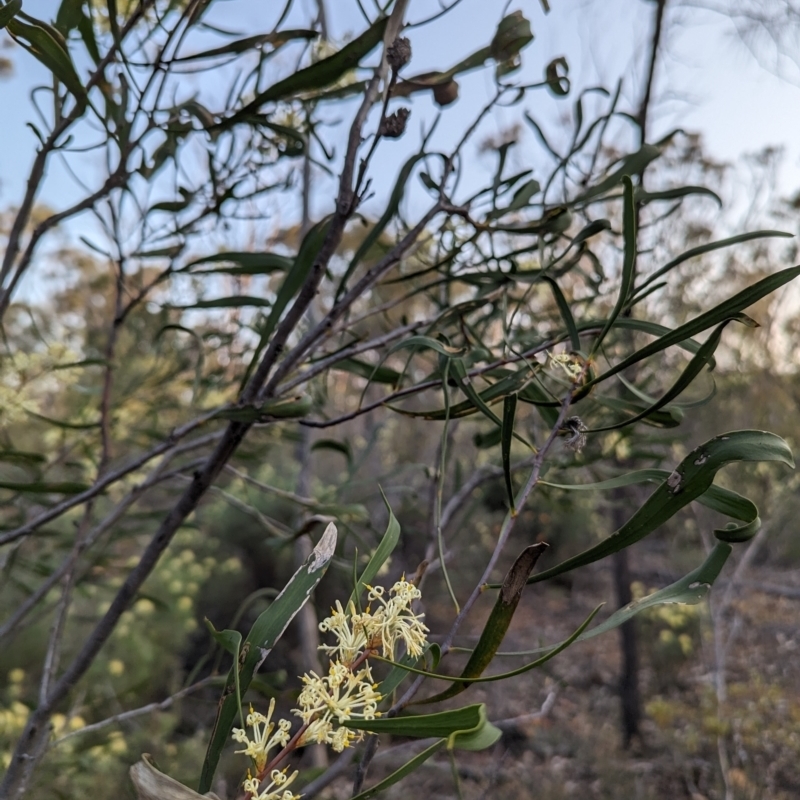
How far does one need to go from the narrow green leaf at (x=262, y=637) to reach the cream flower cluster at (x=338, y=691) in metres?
0.02

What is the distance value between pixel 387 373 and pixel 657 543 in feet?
15.4

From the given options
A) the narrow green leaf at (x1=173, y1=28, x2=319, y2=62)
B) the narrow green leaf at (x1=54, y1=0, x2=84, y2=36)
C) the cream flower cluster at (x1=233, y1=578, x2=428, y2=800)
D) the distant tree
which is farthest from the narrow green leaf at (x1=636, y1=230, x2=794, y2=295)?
the narrow green leaf at (x1=54, y1=0, x2=84, y2=36)

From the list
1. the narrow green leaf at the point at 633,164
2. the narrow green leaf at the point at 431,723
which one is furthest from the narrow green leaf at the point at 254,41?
the narrow green leaf at the point at 431,723

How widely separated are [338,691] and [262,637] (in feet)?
0.15

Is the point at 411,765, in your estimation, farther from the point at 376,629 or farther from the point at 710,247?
the point at 710,247

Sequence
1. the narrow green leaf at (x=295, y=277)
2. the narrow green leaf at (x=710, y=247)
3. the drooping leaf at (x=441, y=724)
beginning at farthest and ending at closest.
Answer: the narrow green leaf at (x=295, y=277) < the narrow green leaf at (x=710, y=247) < the drooping leaf at (x=441, y=724)

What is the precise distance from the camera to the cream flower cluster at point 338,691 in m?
0.21

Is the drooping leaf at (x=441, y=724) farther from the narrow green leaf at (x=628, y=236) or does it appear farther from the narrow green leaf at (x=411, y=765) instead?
the narrow green leaf at (x=628, y=236)

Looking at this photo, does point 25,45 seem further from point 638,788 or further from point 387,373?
point 638,788

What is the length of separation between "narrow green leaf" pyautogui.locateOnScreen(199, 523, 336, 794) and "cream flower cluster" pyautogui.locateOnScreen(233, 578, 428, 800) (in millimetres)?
19

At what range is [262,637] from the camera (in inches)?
9.9

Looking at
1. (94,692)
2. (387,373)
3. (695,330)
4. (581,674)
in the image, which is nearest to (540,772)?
(581,674)

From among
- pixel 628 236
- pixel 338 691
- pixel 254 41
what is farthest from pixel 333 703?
pixel 254 41

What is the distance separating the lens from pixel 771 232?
29cm
